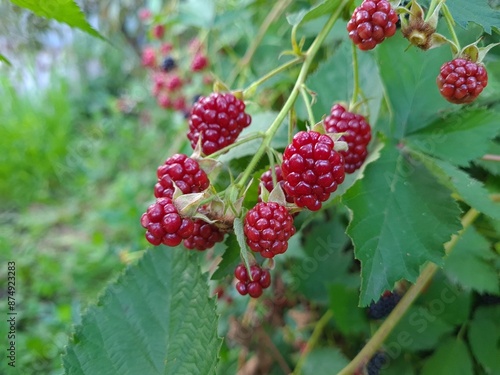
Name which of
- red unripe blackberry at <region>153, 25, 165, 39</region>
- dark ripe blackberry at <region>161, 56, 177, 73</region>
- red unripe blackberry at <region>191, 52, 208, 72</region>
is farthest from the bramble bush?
red unripe blackberry at <region>153, 25, 165, 39</region>

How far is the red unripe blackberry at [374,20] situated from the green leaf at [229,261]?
0.28 m

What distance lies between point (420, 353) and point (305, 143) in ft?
1.74

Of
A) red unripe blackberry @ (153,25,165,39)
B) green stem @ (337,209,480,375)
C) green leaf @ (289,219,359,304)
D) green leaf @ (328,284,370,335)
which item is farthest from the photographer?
red unripe blackberry @ (153,25,165,39)

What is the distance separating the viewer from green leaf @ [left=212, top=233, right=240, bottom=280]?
22.6 inches

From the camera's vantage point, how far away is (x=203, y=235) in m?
0.55

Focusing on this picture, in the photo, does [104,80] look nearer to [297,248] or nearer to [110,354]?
[297,248]

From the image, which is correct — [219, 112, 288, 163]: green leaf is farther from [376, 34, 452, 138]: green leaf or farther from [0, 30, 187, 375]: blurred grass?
[0, 30, 187, 375]: blurred grass

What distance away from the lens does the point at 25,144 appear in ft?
9.44

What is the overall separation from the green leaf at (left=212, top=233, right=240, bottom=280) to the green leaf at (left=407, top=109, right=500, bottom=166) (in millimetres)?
305

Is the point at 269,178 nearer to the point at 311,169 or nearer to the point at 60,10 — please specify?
the point at 311,169

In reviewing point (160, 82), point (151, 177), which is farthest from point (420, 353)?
point (151, 177)

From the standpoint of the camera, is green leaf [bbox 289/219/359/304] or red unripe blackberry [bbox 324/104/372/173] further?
green leaf [bbox 289/219/359/304]

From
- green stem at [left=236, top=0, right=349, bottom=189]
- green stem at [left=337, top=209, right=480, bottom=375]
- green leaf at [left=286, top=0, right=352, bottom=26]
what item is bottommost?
green stem at [left=337, top=209, right=480, bottom=375]

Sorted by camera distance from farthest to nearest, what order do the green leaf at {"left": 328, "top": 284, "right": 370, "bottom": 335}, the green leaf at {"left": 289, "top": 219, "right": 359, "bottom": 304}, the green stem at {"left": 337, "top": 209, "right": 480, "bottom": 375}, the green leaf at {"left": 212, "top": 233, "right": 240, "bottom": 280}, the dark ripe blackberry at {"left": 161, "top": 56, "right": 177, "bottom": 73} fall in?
the dark ripe blackberry at {"left": 161, "top": 56, "right": 177, "bottom": 73} → the green leaf at {"left": 289, "top": 219, "right": 359, "bottom": 304} → the green leaf at {"left": 328, "top": 284, "right": 370, "bottom": 335} → the green stem at {"left": 337, "top": 209, "right": 480, "bottom": 375} → the green leaf at {"left": 212, "top": 233, "right": 240, "bottom": 280}
